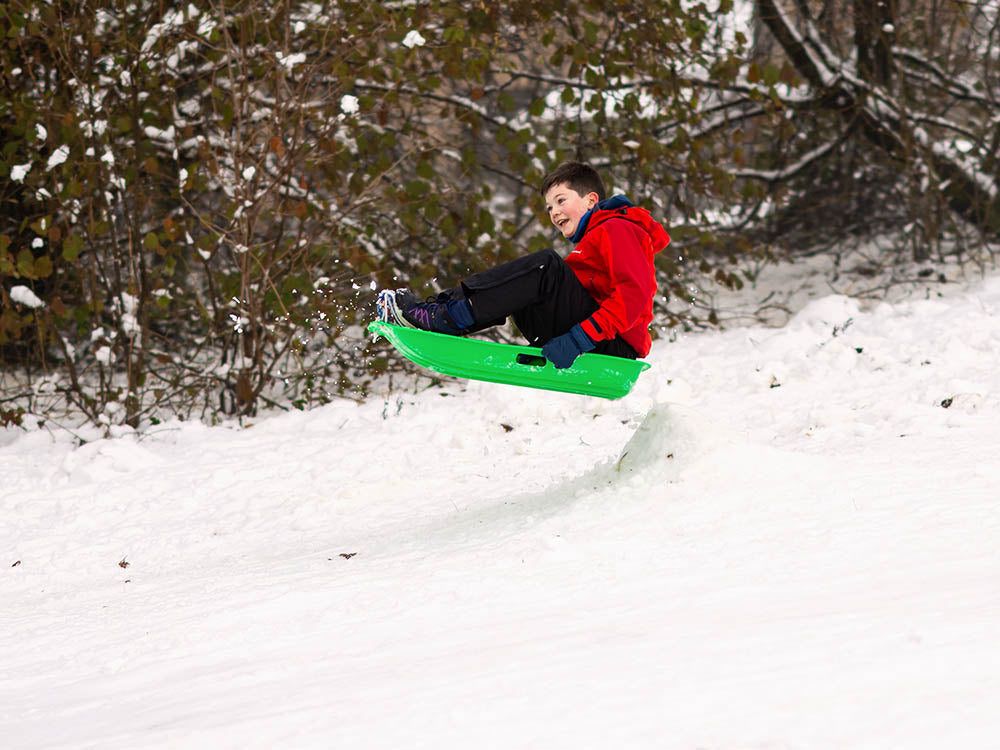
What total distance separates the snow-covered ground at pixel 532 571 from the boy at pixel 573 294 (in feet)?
1.52

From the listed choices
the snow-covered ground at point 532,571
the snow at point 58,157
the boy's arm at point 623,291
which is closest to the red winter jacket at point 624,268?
the boy's arm at point 623,291

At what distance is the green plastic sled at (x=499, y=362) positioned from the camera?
349 centimetres

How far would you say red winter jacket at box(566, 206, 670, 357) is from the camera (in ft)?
11.2

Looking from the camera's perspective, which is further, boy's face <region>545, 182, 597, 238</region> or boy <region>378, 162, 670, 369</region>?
boy's face <region>545, 182, 597, 238</region>

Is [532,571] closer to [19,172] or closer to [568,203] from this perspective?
[568,203]

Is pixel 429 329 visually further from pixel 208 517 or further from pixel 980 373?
pixel 980 373

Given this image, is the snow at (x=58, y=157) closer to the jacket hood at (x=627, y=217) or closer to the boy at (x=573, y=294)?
the boy at (x=573, y=294)

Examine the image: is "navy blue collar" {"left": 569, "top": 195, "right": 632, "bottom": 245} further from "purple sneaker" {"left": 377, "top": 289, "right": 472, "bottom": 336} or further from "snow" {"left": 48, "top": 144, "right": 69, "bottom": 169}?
"snow" {"left": 48, "top": 144, "right": 69, "bottom": 169}

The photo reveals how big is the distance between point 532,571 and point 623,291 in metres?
1.02

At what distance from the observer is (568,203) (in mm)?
3684

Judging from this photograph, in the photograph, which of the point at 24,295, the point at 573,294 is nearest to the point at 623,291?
the point at 573,294

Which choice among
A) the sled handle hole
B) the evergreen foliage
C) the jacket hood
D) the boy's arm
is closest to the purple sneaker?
the sled handle hole

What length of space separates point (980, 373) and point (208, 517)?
3.85m

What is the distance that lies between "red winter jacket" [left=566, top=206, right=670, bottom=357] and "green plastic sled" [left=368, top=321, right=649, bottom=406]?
0.39 feet
